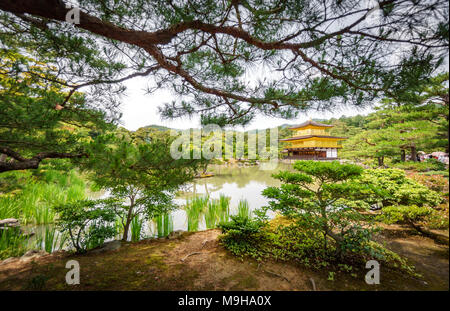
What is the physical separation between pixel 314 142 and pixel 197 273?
18019 millimetres

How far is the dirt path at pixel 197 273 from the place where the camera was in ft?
3.98

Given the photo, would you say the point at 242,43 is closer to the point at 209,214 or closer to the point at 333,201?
the point at 333,201

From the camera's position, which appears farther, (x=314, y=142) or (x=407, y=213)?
(x=314, y=142)

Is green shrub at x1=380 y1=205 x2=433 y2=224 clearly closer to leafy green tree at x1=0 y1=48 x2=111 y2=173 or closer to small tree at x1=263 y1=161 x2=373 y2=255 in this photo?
small tree at x1=263 y1=161 x2=373 y2=255

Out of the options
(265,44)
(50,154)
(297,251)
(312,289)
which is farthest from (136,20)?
(297,251)

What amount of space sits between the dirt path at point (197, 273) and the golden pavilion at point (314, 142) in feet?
54.6

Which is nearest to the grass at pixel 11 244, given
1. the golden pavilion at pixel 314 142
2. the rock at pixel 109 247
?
the rock at pixel 109 247

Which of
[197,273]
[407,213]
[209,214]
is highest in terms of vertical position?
[407,213]

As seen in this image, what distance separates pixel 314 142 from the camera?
16688mm

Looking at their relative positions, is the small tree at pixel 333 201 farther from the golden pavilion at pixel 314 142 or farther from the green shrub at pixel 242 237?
the golden pavilion at pixel 314 142

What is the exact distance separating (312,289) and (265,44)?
1980 millimetres

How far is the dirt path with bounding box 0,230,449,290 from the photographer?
3.98ft

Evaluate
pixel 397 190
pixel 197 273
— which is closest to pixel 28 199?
pixel 197 273

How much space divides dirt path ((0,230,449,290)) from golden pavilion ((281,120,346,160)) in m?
16.6
